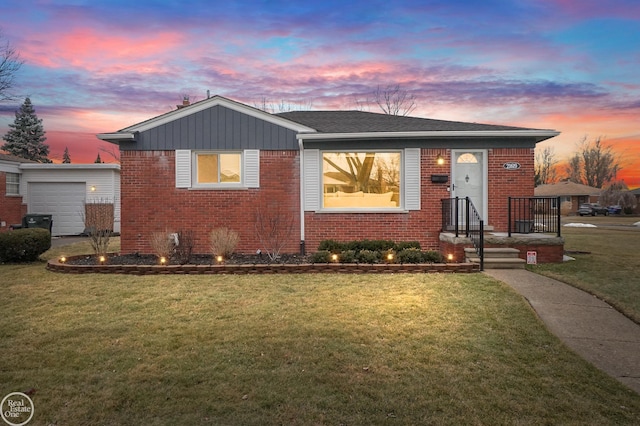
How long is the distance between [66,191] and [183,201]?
10.5m

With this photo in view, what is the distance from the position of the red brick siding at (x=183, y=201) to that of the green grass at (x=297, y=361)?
411 cm

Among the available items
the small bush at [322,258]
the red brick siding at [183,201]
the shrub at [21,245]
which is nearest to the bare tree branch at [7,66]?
the red brick siding at [183,201]

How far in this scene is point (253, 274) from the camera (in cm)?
762

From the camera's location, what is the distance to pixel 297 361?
3.50 metres

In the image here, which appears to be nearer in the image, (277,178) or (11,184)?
(277,178)

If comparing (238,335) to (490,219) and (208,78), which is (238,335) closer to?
(490,219)

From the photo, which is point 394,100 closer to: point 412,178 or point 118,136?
point 412,178

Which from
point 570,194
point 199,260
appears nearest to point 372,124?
point 199,260

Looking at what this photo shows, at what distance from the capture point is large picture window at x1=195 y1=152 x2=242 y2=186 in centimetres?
1020

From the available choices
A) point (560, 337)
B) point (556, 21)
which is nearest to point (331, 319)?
point (560, 337)

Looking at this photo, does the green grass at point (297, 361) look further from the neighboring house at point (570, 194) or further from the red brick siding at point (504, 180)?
the neighboring house at point (570, 194)

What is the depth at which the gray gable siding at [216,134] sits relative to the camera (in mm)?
Result: 10016

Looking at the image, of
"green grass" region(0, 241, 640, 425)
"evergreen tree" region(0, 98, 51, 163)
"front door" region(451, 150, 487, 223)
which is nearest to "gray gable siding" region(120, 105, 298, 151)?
"front door" region(451, 150, 487, 223)

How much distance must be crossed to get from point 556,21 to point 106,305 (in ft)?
45.0
